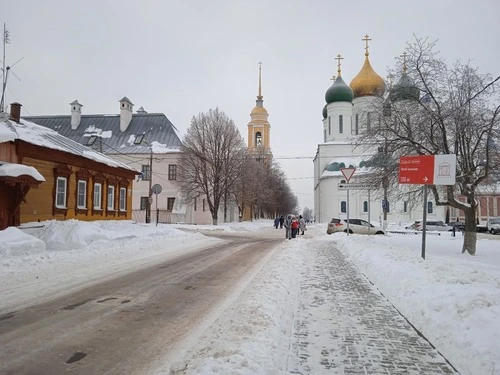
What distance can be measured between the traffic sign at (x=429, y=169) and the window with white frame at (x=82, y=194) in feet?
56.4

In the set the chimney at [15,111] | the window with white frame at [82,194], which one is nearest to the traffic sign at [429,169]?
the window with white frame at [82,194]

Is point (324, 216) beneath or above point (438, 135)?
beneath

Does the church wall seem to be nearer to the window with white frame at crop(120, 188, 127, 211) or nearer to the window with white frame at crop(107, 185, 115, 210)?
the window with white frame at crop(120, 188, 127, 211)

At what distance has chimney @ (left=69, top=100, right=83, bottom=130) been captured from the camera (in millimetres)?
56109

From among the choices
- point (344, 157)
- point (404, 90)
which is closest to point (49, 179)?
point (404, 90)

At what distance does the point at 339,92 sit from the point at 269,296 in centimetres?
Result: 6137

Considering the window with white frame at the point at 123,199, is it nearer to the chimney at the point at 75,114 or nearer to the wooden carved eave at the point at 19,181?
the wooden carved eave at the point at 19,181

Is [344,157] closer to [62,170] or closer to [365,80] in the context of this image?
[365,80]

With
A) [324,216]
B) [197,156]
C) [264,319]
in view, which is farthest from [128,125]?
[264,319]

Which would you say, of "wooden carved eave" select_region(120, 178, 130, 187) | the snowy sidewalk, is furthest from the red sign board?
"wooden carved eave" select_region(120, 178, 130, 187)

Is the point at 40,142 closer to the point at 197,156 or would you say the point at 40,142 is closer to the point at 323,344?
the point at 323,344

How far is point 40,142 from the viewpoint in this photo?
17891 mm

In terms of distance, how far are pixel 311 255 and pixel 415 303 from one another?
29.1ft

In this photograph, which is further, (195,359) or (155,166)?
(155,166)
